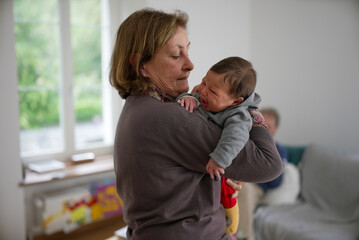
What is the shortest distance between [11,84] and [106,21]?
3.91 feet

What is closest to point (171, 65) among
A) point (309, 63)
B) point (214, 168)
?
point (214, 168)

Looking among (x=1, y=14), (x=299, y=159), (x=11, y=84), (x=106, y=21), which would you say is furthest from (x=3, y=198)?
(x=299, y=159)

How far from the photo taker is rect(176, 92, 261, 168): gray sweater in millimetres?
817

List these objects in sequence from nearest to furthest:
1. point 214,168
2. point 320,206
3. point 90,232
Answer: point 214,168
point 320,206
point 90,232

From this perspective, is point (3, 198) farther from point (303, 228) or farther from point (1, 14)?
point (303, 228)

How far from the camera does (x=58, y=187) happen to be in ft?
9.87

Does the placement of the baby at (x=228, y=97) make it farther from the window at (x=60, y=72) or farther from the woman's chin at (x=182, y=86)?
the window at (x=60, y=72)

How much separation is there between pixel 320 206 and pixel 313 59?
1.56m

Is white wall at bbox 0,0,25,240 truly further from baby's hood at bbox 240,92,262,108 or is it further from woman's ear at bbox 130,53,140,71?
baby's hood at bbox 240,92,262,108

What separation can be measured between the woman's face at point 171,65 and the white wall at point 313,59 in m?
2.41

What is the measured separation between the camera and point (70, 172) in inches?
111

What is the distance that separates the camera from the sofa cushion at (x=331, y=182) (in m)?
2.64

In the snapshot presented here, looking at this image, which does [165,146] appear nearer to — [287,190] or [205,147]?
[205,147]

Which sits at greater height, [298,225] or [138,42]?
[138,42]
